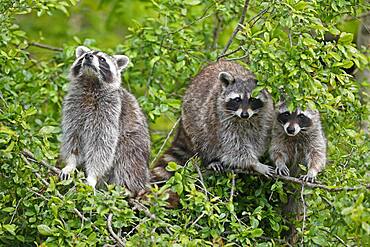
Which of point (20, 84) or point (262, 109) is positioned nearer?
point (262, 109)

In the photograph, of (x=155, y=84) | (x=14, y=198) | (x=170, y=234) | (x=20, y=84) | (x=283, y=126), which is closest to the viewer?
(x=170, y=234)

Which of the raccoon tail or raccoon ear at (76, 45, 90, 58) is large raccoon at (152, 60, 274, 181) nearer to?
the raccoon tail

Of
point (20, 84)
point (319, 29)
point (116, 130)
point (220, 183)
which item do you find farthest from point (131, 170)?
point (319, 29)

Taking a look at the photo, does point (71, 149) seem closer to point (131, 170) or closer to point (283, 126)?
point (131, 170)

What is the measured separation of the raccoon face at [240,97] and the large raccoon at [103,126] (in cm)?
79

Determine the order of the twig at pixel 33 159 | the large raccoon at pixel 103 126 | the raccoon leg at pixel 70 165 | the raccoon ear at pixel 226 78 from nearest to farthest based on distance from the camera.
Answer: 1. the twig at pixel 33 159
2. the raccoon leg at pixel 70 165
3. the large raccoon at pixel 103 126
4. the raccoon ear at pixel 226 78

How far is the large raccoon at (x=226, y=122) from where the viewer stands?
7.77 meters

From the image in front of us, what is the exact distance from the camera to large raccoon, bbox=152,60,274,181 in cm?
777

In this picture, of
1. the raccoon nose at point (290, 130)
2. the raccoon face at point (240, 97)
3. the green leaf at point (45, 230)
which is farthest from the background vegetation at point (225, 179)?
the raccoon face at point (240, 97)

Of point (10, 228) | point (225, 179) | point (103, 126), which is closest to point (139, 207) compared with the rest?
point (225, 179)

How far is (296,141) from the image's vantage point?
783 cm

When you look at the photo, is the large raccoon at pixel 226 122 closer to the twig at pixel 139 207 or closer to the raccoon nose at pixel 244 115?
the raccoon nose at pixel 244 115

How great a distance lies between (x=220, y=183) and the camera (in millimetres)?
7418

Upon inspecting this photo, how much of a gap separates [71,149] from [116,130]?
16.6 inches
